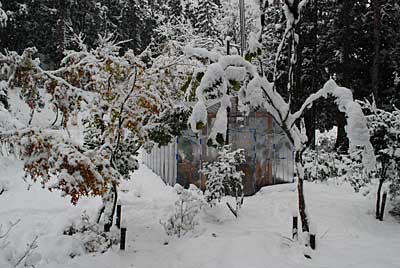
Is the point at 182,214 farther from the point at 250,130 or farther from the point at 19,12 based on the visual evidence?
the point at 19,12

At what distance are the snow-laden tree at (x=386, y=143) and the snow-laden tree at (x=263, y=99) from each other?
2860 mm

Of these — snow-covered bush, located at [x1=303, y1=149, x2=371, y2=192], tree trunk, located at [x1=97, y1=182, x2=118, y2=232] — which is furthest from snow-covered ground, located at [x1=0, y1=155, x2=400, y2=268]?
snow-covered bush, located at [x1=303, y1=149, x2=371, y2=192]

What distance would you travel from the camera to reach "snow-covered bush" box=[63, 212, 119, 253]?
18.7 ft

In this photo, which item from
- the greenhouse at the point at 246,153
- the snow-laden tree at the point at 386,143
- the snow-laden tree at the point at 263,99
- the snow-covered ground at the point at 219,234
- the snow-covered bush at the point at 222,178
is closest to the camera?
the snow-laden tree at the point at 263,99

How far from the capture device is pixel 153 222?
7379 millimetres

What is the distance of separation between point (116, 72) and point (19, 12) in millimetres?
21343

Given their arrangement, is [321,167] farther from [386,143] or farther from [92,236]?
[92,236]

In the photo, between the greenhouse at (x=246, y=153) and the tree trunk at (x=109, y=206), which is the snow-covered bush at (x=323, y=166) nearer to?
the greenhouse at (x=246, y=153)

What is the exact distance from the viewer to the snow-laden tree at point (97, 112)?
4633mm

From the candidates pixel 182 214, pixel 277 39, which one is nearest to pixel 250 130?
pixel 182 214

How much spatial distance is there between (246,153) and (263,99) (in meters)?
6.74

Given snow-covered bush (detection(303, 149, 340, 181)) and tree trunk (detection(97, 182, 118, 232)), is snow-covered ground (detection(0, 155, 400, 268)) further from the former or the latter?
snow-covered bush (detection(303, 149, 340, 181))

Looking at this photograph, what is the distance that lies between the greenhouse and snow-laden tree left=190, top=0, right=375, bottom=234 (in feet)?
17.8

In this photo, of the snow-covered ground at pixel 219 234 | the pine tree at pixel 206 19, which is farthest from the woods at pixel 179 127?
the pine tree at pixel 206 19
